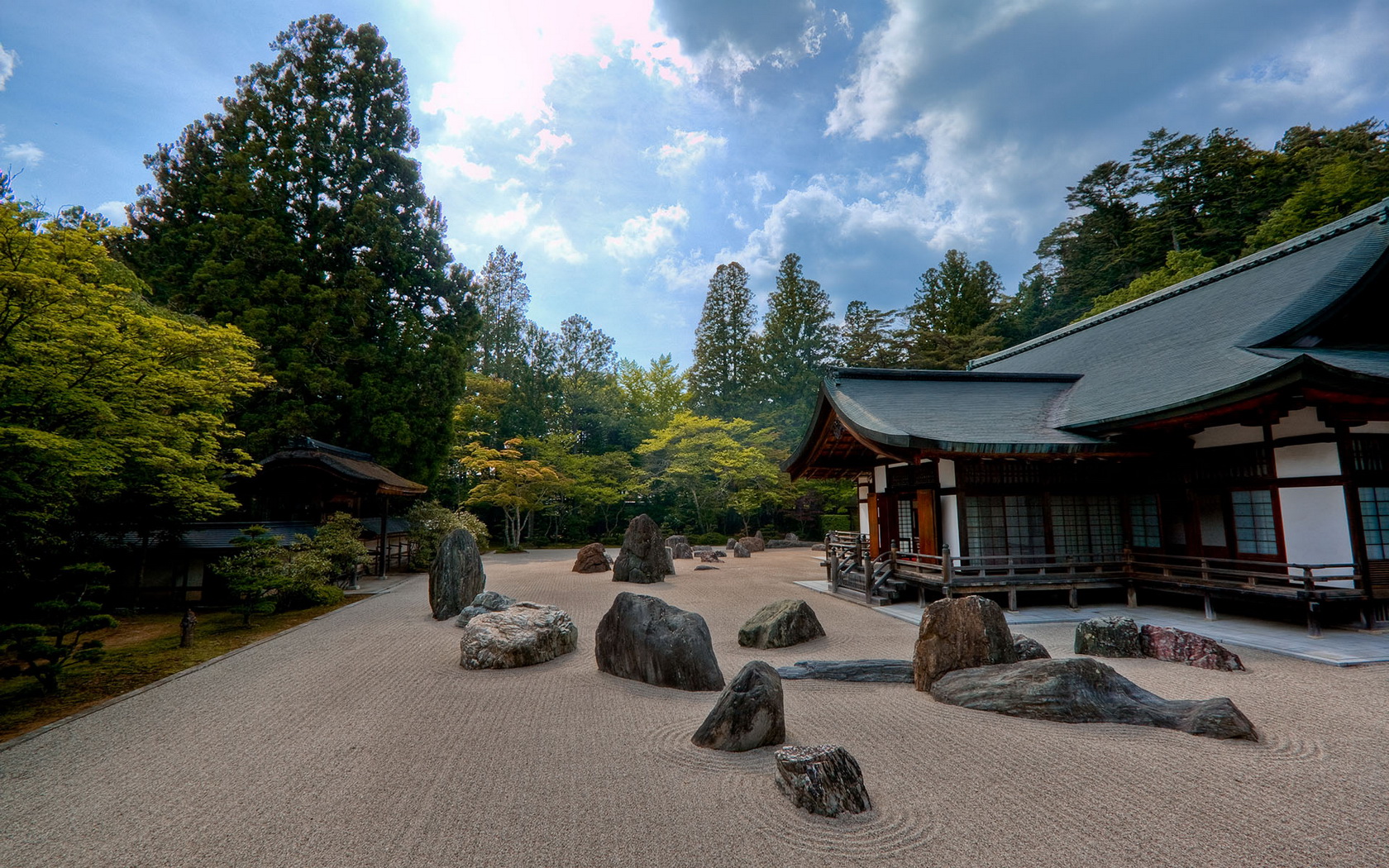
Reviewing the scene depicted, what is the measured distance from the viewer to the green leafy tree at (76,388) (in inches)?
244

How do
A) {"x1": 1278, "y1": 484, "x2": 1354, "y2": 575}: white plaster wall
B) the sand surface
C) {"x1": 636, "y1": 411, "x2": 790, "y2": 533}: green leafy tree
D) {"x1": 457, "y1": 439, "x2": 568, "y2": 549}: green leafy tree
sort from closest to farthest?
the sand surface
{"x1": 1278, "y1": 484, "x2": 1354, "y2": 575}: white plaster wall
{"x1": 457, "y1": 439, "x2": 568, "y2": 549}: green leafy tree
{"x1": 636, "y1": 411, "x2": 790, "y2": 533}: green leafy tree

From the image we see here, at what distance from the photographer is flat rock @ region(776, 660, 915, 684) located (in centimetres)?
620

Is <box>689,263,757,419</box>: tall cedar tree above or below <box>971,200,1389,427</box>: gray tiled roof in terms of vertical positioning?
above

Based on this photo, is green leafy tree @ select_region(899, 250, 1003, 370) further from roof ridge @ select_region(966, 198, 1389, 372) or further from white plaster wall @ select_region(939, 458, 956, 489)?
white plaster wall @ select_region(939, 458, 956, 489)

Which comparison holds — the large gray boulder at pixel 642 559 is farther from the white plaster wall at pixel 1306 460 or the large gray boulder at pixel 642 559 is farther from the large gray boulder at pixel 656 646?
the white plaster wall at pixel 1306 460

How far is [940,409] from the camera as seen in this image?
39.3ft

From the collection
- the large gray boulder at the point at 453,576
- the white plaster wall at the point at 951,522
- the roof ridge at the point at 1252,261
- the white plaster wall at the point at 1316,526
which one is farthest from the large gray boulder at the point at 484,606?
the roof ridge at the point at 1252,261

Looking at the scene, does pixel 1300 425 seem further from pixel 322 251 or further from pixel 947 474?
pixel 322 251

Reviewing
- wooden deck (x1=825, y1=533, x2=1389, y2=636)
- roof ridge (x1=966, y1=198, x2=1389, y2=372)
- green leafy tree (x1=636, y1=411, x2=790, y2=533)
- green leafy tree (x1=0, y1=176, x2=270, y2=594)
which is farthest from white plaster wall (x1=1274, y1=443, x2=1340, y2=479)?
green leafy tree (x1=636, y1=411, x2=790, y2=533)

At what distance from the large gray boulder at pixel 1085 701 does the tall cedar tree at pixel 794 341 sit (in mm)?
32831

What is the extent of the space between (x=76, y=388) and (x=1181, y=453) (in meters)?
16.8

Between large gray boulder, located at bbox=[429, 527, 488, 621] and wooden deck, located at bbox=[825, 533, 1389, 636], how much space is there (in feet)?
26.5

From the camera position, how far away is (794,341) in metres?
39.9

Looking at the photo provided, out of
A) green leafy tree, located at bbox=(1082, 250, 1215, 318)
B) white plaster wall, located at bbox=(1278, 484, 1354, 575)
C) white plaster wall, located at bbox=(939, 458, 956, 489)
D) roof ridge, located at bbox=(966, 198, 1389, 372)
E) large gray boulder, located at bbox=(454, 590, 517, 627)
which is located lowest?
large gray boulder, located at bbox=(454, 590, 517, 627)
